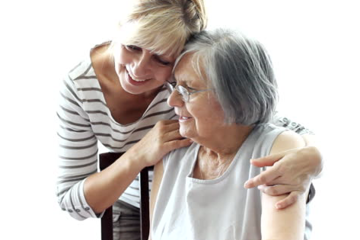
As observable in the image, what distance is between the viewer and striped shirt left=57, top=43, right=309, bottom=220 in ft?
5.66

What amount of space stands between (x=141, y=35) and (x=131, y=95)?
34 centimetres

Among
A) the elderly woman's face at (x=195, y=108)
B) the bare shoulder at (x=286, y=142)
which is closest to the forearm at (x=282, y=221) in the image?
the bare shoulder at (x=286, y=142)

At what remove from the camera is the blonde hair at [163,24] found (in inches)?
57.7

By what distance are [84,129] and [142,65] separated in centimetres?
36

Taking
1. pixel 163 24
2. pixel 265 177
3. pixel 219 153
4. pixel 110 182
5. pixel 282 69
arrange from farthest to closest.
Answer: pixel 282 69
pixel 110 182
pixel 219 153
pixel 163 24
pixel 265 177

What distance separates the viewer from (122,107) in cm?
179

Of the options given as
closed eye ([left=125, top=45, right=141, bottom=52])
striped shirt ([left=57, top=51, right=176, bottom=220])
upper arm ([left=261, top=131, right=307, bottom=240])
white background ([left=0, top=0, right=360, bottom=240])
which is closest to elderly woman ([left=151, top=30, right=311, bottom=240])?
upper arm ([left=261, top=131, right=307, bottom=240])

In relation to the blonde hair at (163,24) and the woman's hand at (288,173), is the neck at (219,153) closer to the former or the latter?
the woman's hand at (288,173)

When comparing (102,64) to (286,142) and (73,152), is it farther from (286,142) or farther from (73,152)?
(286,142)

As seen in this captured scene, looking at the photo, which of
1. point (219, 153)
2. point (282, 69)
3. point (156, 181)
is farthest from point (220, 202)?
point (282, 69)

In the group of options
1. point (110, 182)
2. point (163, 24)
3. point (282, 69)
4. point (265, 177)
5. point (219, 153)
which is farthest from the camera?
point (282, 69)

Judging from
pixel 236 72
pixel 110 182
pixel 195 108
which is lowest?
pixel 110 182

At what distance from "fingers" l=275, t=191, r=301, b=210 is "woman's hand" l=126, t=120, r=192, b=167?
1.22 ft

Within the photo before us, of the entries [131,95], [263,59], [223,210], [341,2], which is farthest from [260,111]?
[341,2]
